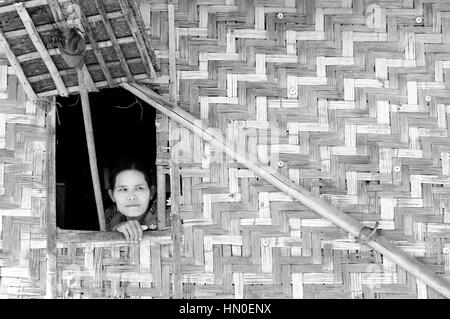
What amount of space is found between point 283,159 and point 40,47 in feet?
3.65

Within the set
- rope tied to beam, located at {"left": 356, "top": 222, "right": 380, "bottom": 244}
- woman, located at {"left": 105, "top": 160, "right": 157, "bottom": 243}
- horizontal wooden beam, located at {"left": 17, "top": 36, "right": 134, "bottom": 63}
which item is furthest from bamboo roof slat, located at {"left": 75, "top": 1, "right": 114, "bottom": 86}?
rope tied to beam, located at {"left": 356, "top": 222, "right": 380, "bottom": 244}

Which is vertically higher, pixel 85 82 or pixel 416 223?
pixel 85 82

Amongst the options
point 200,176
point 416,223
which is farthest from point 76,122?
point 416,223

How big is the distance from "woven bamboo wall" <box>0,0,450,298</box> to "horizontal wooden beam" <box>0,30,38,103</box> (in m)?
0.06

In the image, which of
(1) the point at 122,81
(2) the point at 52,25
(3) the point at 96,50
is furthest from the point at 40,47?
(1) the point at 122,81

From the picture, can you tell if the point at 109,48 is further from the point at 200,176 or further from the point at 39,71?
the point at 200,176

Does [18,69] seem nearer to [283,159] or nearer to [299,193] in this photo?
[283,159]

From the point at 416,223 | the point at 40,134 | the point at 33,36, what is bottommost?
the point at 416,223

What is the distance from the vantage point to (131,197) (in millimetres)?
5680

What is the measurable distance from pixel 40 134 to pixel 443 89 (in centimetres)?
172

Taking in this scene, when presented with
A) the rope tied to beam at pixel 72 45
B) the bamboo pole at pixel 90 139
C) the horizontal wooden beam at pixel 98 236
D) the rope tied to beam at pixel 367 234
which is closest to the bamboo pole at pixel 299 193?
the rope tied to beam at pixel 367 234

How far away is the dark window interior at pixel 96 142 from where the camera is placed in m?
5.84

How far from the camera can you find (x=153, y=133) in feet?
19.8

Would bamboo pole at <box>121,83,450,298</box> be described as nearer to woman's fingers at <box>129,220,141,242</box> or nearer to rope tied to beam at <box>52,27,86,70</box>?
rope tied to beam at <box>52,27,86,70</box>
